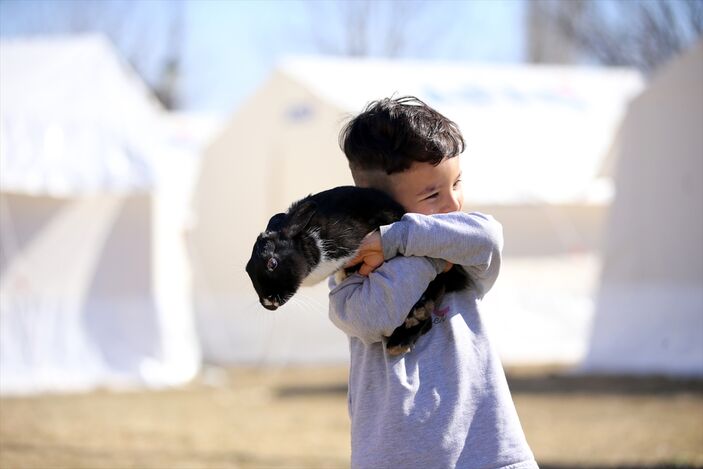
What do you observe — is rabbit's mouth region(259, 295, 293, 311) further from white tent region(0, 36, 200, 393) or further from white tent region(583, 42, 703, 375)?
white tent region(0, 36, 200, 393)

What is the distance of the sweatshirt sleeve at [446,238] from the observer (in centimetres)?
212

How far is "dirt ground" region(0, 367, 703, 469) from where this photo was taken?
5762mm

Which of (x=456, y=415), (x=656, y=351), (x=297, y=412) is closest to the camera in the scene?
(x=456, y=415)

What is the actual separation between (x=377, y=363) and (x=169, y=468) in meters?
3.63

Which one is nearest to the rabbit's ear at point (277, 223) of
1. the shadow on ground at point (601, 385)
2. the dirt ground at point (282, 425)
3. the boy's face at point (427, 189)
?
the boy's face at point (427, 189)

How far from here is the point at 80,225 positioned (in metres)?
9.76

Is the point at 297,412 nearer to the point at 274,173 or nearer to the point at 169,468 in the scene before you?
the point at 169,468

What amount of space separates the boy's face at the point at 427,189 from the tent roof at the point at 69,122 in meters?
7.44

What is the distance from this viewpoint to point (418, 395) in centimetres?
216

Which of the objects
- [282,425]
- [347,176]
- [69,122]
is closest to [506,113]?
[347,176]

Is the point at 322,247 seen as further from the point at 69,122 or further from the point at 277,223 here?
the point at 69,122

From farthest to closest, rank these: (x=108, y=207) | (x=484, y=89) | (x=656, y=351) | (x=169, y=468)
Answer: (x=484, y=89), (x=108, y=207), (x=656, y=351), (x=169, y=468)

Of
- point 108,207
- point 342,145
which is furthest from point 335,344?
point 342,145

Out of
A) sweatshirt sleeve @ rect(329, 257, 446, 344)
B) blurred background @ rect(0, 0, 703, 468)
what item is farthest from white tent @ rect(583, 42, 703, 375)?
sweatshirt sleeve @ rect(329, 257, 446, 344)
